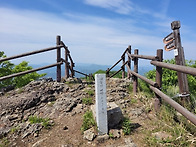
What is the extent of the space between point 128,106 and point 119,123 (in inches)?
47.8

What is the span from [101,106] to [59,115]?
1.81m

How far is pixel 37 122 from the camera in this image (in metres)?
4.10

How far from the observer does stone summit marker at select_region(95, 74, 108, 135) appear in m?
3.23

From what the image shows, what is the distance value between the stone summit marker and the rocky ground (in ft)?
0.67

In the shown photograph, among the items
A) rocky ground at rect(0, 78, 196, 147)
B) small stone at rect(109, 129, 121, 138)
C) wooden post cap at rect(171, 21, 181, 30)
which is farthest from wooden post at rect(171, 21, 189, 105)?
small stone at rect(109, 129, 121, 138)

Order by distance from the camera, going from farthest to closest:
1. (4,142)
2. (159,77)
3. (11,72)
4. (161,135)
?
(11,72) < (159,77) < (4,142) < (161,135)

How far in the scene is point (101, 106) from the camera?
324cm

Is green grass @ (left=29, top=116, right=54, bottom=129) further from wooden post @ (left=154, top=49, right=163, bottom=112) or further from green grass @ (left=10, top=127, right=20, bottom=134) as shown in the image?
wooden post @ (left=154, top=49, right=163, bottom=112)

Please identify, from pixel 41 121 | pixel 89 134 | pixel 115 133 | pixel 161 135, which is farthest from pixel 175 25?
pixel 41 121

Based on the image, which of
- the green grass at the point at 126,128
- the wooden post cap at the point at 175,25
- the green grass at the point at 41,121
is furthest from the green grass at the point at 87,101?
the wooden post cap at the point at 175,25

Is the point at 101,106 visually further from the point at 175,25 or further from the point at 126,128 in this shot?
the point at 175,25

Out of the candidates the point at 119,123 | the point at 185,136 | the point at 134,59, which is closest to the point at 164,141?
the point at 185,136

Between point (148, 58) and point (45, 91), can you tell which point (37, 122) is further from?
point (148, 58)

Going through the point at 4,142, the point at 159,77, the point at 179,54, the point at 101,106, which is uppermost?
the point at 179,54
